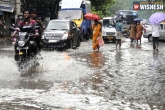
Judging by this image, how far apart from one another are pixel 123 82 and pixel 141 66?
11.0ft

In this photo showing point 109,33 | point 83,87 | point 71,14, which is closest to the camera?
point 83,87

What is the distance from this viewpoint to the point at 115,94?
7.66 m

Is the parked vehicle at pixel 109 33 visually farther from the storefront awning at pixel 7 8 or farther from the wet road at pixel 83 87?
the wet road at pixel 83 87

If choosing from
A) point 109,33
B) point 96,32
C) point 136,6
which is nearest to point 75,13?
point 109,33

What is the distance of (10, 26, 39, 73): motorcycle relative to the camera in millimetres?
10531

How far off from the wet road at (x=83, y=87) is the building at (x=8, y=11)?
821 inches

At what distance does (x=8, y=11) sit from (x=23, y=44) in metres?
23.7

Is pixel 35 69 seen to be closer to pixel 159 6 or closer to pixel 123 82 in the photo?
pixel 123 82

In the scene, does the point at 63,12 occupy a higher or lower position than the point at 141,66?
higher

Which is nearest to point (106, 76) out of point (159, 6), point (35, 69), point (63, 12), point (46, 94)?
point (35, 69)

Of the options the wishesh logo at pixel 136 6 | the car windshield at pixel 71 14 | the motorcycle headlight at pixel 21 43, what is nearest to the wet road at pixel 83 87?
the motorcycle headlight at pixel 21 43

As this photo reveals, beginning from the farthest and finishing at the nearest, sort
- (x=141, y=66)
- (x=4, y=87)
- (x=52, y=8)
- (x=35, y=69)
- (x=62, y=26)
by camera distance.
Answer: (x=52, y=8) → (x=62, y=26) → (x=141, y=66) → (x=35, y=69) → (x=4, y=87)

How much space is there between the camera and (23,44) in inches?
413

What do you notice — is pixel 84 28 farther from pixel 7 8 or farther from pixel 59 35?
pixel 59 35
